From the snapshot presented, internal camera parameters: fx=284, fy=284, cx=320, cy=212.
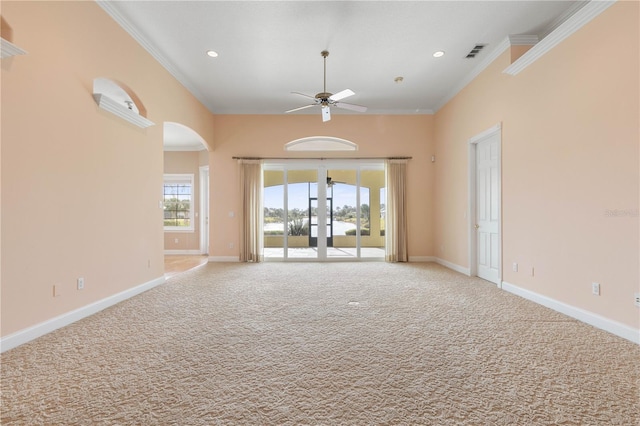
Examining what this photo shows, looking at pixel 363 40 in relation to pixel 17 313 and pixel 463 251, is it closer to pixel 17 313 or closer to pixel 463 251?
pixel 463 251

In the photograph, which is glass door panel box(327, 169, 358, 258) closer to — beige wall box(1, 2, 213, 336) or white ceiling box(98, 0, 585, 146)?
white ceiling box(98, 0, 585, 146)

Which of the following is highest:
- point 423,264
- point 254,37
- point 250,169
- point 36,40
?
point 254,37

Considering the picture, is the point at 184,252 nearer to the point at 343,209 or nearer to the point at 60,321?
the point at 343,209

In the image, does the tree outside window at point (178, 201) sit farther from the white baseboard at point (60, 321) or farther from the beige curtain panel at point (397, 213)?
the beige curtain panel at point (397, 213)

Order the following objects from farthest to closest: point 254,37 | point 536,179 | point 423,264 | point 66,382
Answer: point 423,264 < point 254,37 < point 536,179 < point 66,382

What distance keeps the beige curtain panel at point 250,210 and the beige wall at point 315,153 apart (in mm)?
188

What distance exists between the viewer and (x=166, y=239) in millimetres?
8445

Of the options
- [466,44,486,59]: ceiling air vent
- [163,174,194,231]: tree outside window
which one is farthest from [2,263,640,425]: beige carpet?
[163,174,194,231]: tree outside window

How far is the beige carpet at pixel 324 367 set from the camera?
60.2 inches

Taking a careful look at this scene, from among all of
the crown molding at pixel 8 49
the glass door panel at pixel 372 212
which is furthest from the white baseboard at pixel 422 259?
the crown molding at pixel 8 49

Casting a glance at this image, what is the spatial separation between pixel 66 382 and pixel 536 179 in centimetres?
487

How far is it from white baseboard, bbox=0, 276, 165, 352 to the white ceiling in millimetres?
3320

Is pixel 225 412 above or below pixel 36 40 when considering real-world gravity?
below

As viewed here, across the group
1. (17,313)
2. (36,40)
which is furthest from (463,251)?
(36,40)
